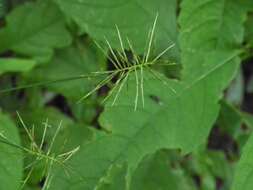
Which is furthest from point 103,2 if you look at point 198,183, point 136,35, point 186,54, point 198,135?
point 198,183

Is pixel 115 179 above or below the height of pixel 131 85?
below

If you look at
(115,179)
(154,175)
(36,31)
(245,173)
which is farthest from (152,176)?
(36,31)

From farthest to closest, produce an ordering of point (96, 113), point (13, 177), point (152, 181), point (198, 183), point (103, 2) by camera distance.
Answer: point (198, 183), point (96, 113), point (152, 181), point (103, 2), point (13, 177)

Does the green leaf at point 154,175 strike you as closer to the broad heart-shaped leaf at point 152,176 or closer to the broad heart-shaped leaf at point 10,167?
the broad heart-shaped leaf at point 152,176

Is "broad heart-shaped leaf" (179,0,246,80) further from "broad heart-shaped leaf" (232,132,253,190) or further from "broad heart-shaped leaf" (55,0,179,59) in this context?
"broad heart-shaped leaf" (232,132,253,190)

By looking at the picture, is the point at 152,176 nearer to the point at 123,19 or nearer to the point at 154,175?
the point at 154,175

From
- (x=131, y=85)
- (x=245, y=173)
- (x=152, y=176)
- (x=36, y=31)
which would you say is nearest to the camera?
(x=245, y=173)

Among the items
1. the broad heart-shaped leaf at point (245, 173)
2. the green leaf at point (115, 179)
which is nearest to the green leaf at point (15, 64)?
the green leaf at point (115, 179)

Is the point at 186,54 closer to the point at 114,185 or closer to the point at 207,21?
the point at 207,21
